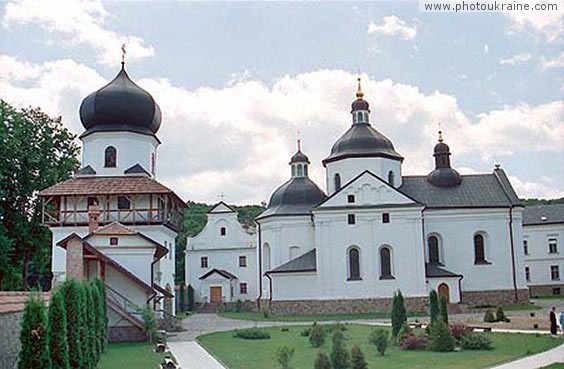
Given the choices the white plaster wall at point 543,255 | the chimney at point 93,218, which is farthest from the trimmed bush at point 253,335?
the white plaster wall at point 543,255

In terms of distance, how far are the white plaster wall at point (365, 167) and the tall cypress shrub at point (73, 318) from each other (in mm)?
28838

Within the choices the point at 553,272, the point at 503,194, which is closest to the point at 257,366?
the point at 503,194

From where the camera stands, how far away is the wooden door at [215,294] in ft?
186

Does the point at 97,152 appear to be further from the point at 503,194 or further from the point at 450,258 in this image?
the point at 503,194

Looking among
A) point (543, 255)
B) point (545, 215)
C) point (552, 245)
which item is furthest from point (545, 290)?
point (545, 215)

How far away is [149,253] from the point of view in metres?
30.0

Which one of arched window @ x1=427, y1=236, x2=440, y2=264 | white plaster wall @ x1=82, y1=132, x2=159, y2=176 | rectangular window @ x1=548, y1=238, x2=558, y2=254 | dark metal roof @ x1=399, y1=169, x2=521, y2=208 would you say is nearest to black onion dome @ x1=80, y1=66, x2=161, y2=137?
white plaster wall @ x1=82, y1=132, x2=159, y2=176

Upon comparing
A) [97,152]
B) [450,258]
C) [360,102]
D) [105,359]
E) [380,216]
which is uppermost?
[360,102]

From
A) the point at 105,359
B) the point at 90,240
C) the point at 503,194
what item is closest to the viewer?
the point at 105,359

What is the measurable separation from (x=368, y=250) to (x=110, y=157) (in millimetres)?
16344

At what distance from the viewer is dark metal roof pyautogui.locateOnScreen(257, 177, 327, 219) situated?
150 ft

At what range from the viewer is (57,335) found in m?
13.6

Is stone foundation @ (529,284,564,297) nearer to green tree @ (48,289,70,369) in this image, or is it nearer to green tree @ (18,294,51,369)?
green tree @ (48,289,70,369)

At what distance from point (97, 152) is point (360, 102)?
18611 mm
